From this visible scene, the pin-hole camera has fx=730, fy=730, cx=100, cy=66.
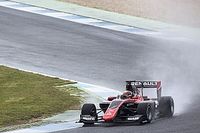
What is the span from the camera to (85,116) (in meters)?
17.8

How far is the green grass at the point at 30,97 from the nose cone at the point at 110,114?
2228 mm

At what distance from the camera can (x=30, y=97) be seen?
833 inches

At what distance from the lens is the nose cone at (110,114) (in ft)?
56.9

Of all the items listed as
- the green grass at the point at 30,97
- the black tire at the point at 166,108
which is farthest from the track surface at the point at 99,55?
the green grass at the point at 30,97

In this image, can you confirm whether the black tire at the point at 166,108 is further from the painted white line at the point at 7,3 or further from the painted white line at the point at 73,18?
the painted white line at the point at 7,3

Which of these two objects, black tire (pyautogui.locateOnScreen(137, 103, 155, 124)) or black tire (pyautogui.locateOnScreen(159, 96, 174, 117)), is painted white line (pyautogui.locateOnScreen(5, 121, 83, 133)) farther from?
black tire (pyautogui.locateOnScreen(159, 96, 174, 117))

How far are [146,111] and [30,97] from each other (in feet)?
16.1

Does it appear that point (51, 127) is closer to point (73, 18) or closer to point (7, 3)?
point (73, 18)

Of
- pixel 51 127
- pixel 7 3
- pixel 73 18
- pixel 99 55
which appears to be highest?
pixel 7 3

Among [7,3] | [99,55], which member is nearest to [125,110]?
[99,55]

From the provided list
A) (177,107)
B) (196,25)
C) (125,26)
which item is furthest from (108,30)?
(177,107)

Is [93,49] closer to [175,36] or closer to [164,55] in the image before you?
[164,55]

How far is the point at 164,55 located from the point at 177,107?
9243 mm

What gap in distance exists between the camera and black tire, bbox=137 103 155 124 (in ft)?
57.2
